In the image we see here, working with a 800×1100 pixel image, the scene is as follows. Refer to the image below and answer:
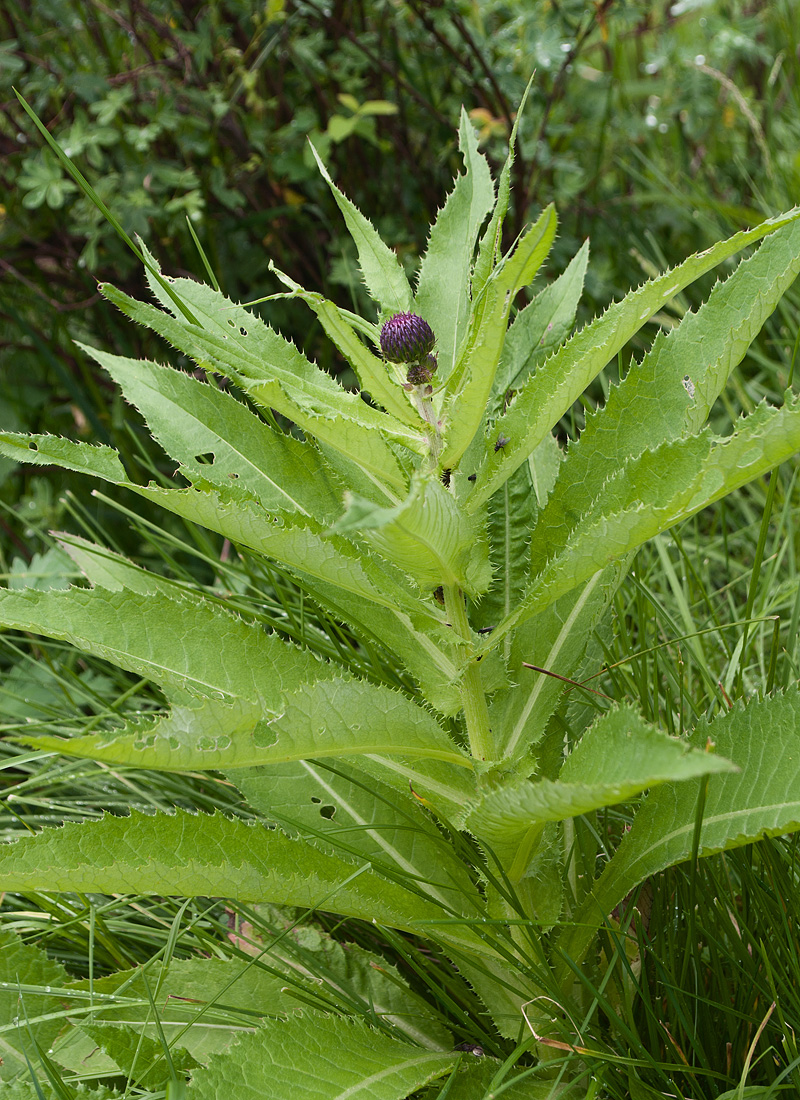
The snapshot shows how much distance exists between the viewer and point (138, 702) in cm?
192

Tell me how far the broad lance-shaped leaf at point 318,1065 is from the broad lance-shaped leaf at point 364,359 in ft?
1.99

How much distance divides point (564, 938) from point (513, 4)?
7.96 feet

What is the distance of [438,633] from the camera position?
951 millimetres

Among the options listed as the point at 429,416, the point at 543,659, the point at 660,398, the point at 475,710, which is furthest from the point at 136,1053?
the point at 660,398

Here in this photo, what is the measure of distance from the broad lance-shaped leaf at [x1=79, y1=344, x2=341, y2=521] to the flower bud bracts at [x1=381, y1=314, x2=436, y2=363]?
22 cm

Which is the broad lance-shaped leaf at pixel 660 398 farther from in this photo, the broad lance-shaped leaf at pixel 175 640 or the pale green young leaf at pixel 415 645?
the broad lance-shaped leaf at pixel 175 640

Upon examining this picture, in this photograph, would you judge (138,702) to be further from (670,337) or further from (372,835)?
(670,337)

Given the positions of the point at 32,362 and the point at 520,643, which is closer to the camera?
the point at 520,643

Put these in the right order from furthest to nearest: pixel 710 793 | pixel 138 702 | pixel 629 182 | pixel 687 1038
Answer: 1. pixel 629 182
2. pixel 138 702
3. pixel 687 1038
4. pixel 710 793

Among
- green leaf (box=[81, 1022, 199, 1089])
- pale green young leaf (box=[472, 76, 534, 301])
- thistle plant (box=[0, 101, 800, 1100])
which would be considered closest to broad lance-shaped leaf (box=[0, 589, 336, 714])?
thistle plant (box=[0, 101, 800, 1100])

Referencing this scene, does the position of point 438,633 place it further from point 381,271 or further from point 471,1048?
point 471,1048

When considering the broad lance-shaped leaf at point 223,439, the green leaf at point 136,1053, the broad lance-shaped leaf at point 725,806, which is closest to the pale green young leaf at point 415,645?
the broad lance-shaped leaf at point 223,439

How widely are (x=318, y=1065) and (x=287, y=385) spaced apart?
654mm

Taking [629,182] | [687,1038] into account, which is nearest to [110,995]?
[687,1038]
